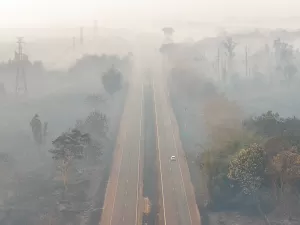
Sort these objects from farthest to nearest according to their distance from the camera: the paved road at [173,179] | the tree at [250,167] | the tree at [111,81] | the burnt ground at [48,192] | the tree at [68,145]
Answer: the tree at [111,81] → the tree at [68,145] → the paved road at [173,179] → the burnt ground at [48,192] → the tree at [250,167]

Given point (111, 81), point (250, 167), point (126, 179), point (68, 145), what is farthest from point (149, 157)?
point (111, 81)

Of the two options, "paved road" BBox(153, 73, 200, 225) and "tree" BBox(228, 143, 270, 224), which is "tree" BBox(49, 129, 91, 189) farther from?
"tree" BBox(228, 143, 270, 224)

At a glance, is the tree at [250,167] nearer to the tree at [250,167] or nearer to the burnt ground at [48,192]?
the tree at [250,167]

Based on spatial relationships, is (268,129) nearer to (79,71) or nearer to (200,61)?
(79,71)

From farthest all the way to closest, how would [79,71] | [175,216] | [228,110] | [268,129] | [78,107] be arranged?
[79,71], [78,107], [228,110], [268,129], [175,216]

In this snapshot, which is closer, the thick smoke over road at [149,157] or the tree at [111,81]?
the thick smoke over road at [149,157]

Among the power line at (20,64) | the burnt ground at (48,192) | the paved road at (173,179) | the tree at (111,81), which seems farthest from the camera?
the tree at (111,81)

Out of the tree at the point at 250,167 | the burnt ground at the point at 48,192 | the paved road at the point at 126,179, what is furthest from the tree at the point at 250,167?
the burnt ground at the point at 48,192

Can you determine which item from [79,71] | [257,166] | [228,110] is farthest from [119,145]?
[79,71]
